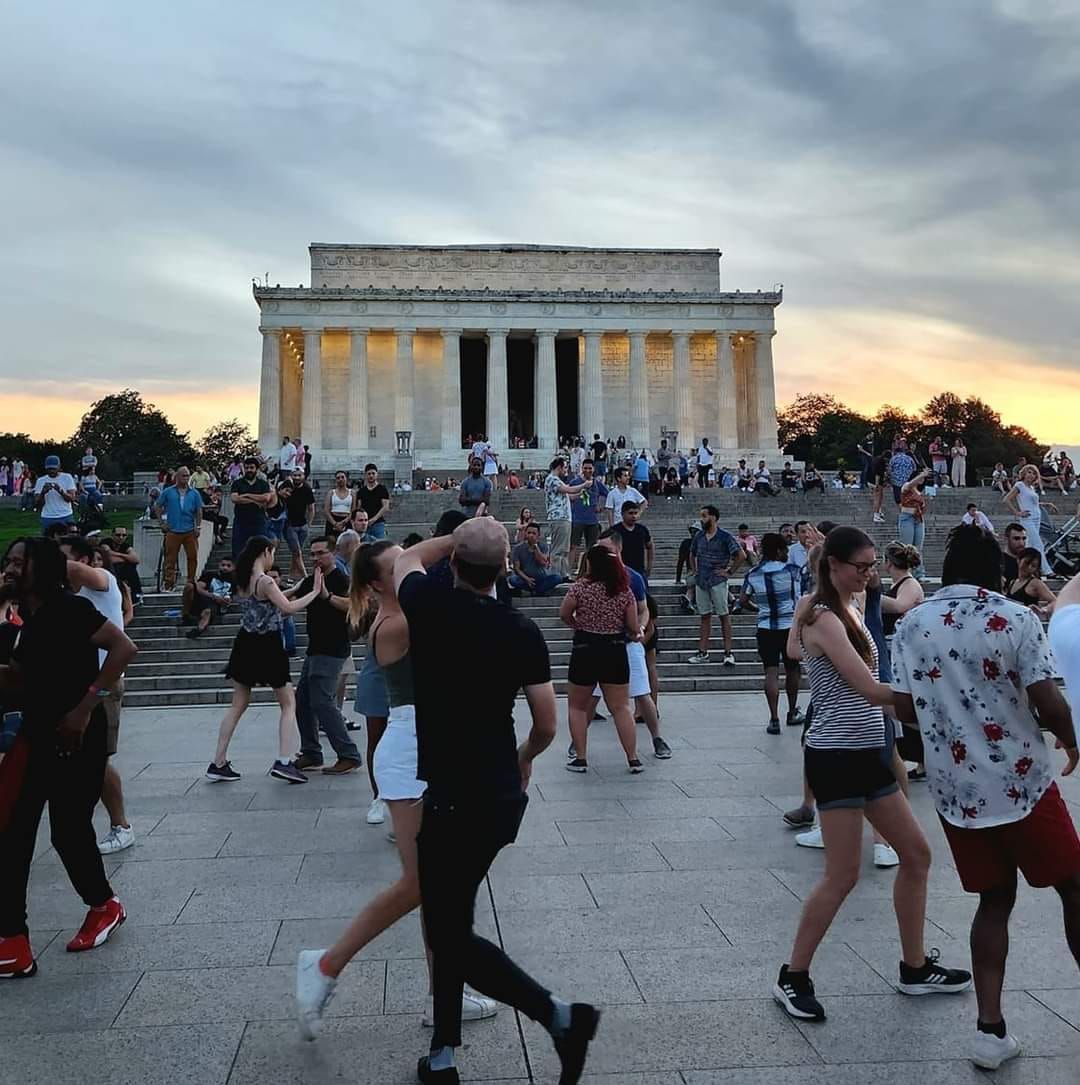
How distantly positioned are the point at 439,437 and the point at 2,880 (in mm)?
56321

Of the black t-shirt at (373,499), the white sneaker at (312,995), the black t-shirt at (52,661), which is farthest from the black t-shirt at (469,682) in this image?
the black t-shirt at (373,499)

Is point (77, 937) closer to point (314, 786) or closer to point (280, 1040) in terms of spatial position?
point (280, 1040)

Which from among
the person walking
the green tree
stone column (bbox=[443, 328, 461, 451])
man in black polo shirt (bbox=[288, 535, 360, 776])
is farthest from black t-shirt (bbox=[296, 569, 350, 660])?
the green tree

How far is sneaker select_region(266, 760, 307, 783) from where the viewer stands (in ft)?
29.0

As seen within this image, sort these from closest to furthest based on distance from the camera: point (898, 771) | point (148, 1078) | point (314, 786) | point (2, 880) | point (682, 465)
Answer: point (148, 1078) → point (2, 880) → point (898, 771) → point (314, 786) → point (682, 465)

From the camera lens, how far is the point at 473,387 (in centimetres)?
6700

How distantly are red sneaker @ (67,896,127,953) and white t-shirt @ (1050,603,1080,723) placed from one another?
4.74m

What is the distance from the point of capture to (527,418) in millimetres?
65125

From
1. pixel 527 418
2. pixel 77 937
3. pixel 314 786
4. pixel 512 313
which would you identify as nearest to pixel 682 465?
pixel 512 313

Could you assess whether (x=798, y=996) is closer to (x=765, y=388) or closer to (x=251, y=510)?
(x=251, y=510)

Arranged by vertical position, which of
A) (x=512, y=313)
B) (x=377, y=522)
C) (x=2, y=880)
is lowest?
(x=2, y=880)

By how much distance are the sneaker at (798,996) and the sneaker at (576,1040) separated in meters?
1.21

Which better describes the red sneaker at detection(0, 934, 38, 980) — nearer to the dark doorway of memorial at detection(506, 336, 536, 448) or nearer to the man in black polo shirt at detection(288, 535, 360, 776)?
the man in black polo shirt at detection(288, 535, 360, 776)

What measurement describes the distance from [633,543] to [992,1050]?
10.4 m
